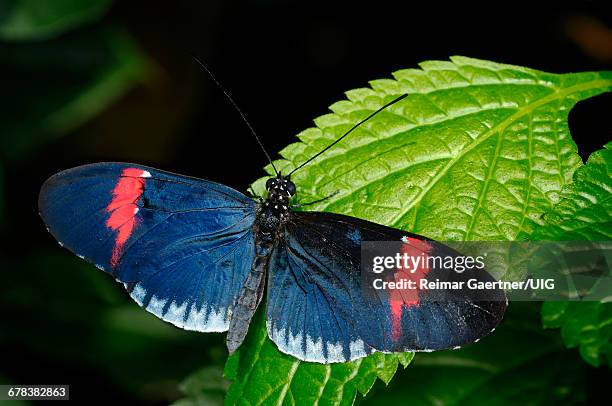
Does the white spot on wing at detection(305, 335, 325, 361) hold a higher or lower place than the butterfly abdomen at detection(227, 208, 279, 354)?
lower

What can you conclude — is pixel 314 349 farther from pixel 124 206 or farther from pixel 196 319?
pixel 124 206

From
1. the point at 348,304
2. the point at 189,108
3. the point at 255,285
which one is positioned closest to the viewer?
the point at 348,304

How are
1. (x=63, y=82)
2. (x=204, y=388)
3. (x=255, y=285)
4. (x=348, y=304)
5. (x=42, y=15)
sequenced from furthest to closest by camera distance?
(x=63, y=82)
(x=42, y=15)
(x=204, y=388)
(x=255, y=285)
(x=348, y=304)

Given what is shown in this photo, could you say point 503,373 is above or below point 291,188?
below

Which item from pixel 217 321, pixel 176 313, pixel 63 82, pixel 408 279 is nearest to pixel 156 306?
pixel 176 313

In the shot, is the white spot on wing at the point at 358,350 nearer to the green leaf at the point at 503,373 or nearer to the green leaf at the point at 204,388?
the green leaf at the point at 503,373

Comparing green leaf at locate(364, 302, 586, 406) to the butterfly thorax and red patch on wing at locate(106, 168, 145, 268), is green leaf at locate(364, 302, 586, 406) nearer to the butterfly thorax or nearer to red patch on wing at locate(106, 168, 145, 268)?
the butterfly thorax

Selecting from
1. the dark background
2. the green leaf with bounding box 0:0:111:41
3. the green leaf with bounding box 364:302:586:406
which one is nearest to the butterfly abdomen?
the green leaf with bounding box 364:302:586:406

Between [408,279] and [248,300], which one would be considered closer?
[408,279]
